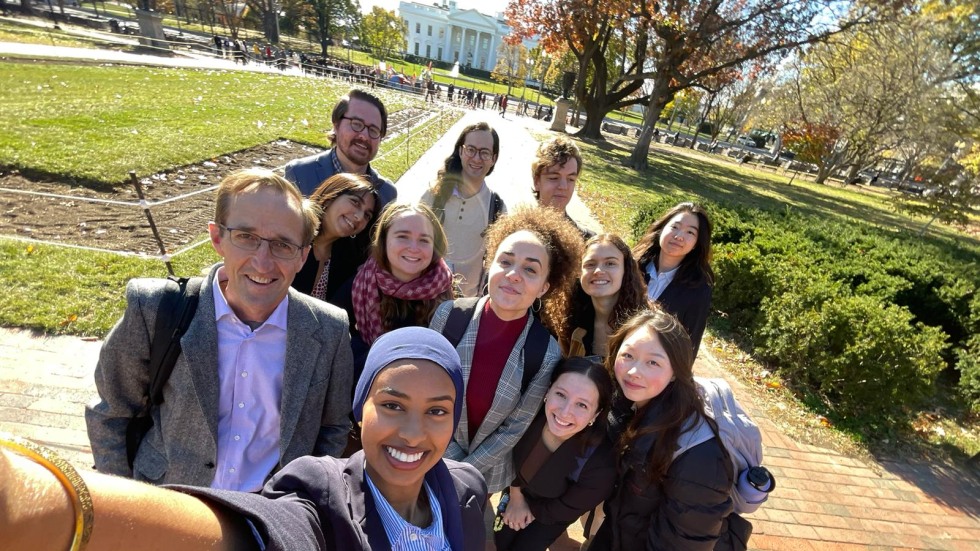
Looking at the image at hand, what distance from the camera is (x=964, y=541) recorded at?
3709 mm

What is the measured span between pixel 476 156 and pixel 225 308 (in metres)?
2.50

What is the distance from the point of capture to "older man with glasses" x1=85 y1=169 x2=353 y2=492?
5.53ft

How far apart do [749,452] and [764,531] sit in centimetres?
179

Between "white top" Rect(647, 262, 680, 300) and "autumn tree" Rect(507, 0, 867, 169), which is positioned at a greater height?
"autumn tree" Rect(507, 0, 867, 169)

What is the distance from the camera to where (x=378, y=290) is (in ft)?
8.75

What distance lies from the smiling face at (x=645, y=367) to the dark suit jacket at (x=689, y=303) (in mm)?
1292

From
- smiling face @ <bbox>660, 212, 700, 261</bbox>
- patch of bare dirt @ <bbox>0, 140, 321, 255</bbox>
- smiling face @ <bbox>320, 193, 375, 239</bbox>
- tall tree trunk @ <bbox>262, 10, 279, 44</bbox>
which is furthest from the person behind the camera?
tall tree trunk @ <bbox>262, 10, 279, 44</bbox>

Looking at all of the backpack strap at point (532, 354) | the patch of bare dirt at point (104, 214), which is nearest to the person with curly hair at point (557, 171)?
the backpack strap at point (532, 354)

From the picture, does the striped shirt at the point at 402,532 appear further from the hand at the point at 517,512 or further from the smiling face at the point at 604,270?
the smiling face at the point at 604,270

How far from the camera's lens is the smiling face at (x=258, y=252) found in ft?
5.61

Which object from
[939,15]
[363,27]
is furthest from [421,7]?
[939,15]

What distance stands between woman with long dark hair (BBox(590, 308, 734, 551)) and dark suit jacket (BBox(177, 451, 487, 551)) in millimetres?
1056

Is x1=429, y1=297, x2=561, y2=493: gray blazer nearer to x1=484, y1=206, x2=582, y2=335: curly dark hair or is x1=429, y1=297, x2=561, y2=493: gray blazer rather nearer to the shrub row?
x1=484, y1=206, x2=582, y2=335: curly dark hair

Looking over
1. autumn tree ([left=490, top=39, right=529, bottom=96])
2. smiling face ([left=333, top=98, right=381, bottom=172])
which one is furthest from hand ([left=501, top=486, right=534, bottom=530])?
autumn tree ([left=490, top=39, right=529, bottom=96])
